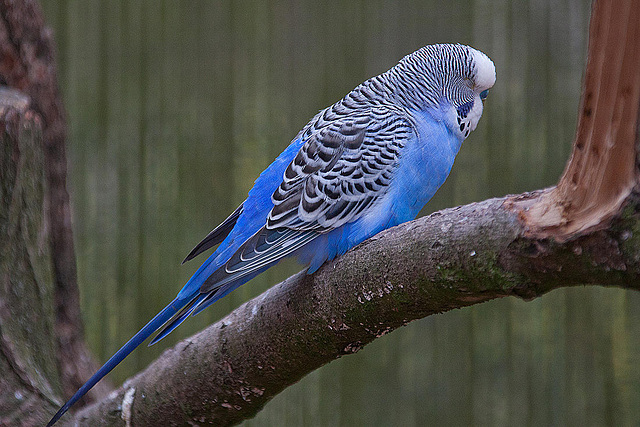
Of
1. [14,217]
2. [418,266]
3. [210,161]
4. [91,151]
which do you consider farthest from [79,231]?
[418,266]

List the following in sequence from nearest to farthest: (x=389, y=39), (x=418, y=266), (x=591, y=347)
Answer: (x=418, y=266), (x=591, y=347), (x=389, y=39)

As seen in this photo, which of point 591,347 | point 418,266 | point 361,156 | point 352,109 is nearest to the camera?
point 418,266

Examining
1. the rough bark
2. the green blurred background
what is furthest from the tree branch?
the green blurred background

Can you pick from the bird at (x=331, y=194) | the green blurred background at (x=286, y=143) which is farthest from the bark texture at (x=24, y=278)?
the green blurred background at (x=286, y=143)

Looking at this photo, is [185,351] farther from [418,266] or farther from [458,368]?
[458,368]

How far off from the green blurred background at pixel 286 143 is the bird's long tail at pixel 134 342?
1.41m

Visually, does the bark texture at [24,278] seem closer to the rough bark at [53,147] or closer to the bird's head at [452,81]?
the rough bark at [53,147]

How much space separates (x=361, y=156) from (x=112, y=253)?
1.86 meters

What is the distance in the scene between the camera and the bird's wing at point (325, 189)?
5.26 feet

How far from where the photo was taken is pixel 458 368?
2900mm

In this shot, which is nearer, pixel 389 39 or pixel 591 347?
pixel 591 347

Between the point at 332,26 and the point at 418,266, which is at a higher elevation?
the point at 332,26

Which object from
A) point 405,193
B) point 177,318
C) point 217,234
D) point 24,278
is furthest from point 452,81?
point 24,278

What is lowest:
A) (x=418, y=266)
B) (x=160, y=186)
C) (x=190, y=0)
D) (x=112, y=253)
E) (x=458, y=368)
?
(x=458, y=368)
